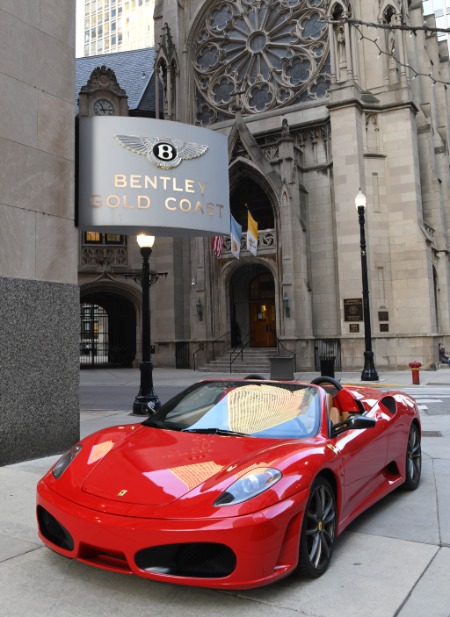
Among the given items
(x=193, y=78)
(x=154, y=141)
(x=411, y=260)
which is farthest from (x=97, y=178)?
(x=193, y=78)

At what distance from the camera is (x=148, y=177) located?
8672 mm

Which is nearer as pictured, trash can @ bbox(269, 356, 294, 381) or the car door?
the car door

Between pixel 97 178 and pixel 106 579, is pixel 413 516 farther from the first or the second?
pixel 97 178

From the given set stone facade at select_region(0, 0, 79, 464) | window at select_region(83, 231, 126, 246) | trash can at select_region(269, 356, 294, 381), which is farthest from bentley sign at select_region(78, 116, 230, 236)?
window at select_region(83, 231, 126, 246)

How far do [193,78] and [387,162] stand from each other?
1327 cm

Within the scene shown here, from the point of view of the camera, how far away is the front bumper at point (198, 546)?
9.58 feet

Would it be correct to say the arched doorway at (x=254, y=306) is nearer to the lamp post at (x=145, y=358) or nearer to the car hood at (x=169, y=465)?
the lamp post at (x=145, y=358)

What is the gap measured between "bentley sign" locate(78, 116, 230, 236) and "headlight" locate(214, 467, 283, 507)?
5791 millimetres

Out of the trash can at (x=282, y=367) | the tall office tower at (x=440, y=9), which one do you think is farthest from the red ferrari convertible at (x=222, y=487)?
the tall office tower at (x=440, y=9)

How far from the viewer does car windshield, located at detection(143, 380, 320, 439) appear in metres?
4.15

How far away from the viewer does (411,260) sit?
77.4 feet

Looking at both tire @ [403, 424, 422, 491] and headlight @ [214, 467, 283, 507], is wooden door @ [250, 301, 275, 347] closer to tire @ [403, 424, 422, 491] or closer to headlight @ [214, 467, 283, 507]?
tire @ [403, 424, 422, 491]

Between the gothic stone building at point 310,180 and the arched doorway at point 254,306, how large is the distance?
0.07m

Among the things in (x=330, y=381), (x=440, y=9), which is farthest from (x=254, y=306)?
(x=440, y=9)
